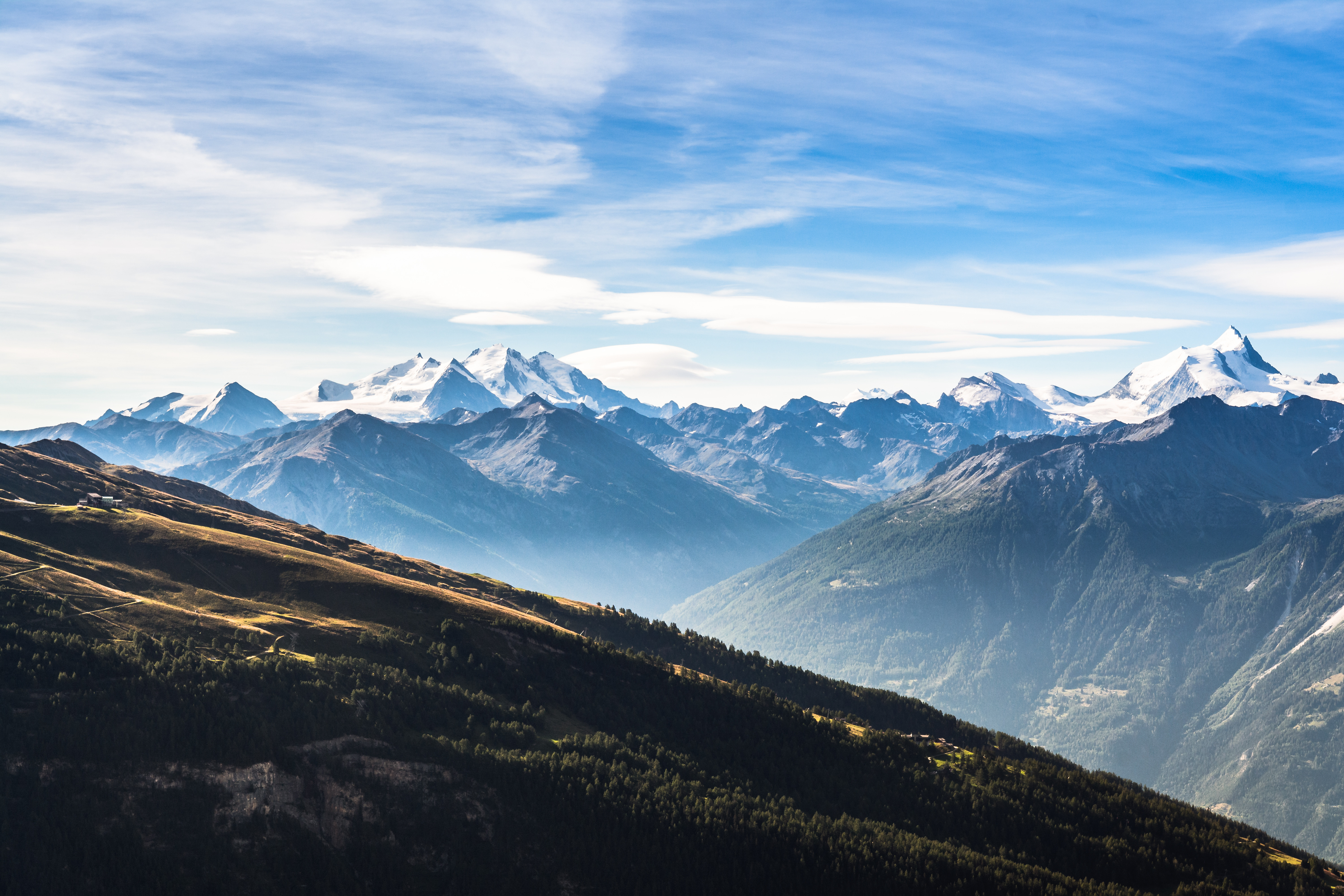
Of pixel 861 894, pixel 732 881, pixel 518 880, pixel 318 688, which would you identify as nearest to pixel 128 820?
pixel 318 688

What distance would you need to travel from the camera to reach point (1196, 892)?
19950 centimetres

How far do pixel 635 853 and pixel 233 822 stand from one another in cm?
7807

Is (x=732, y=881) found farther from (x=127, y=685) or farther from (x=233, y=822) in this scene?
(x=127, y=685)

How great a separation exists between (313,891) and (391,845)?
15.7 metres

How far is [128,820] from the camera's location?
160125mm

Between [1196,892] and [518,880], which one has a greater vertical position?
[1196,892]

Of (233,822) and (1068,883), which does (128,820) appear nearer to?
(233,822)

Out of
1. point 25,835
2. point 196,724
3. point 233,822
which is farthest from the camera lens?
point 196,724

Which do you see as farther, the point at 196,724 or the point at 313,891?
the point at 196,724

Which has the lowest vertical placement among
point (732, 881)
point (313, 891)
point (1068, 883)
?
point (313, 891)

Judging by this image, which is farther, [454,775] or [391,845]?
[454,775]

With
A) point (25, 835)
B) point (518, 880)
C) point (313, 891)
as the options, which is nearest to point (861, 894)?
point (518, 880)

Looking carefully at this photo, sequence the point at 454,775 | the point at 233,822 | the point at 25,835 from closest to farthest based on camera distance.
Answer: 1. the point at 25,835
2. the point at 233,822
3. the point at 454,775

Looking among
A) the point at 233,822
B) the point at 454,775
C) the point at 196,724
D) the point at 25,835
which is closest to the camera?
the point at 25,835
